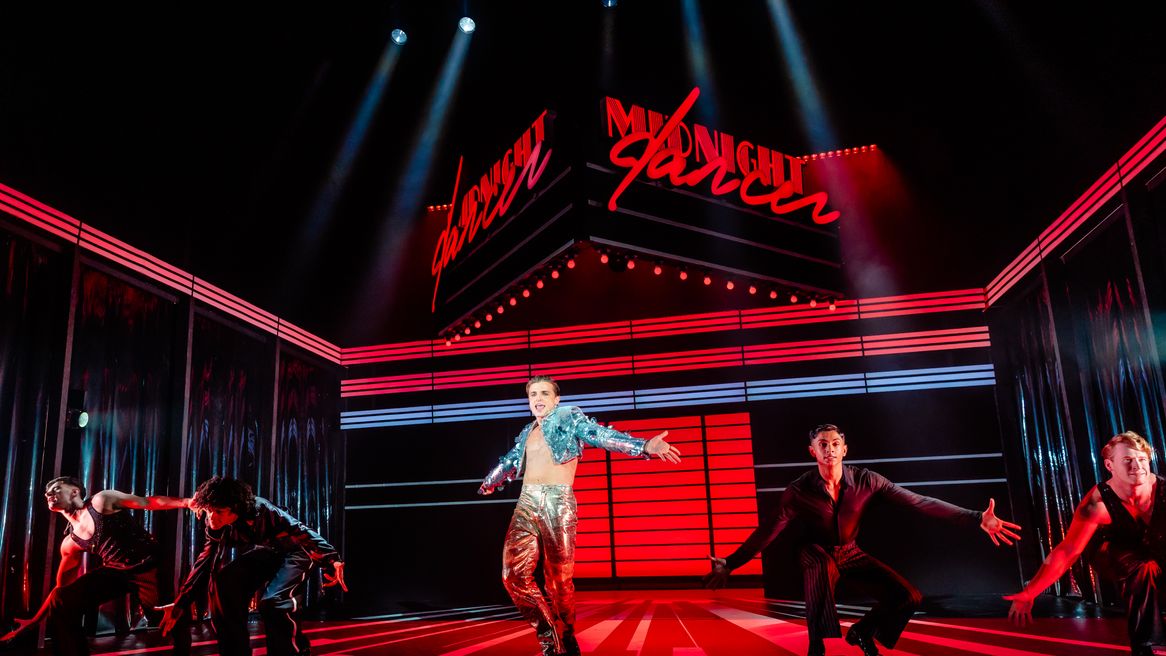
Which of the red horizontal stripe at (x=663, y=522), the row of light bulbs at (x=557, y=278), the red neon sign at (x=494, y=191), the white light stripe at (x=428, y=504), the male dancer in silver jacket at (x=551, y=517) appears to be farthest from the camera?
the red horizontal stripe at (x=663, y=522)

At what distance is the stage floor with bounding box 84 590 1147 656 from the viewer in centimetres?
476

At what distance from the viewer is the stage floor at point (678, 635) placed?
15.6ft

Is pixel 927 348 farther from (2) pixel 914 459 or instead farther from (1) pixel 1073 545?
(1) pixel 1073 545

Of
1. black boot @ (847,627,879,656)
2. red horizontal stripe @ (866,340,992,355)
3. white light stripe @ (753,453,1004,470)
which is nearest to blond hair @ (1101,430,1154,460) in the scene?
black boot @ (847,627,879,656)

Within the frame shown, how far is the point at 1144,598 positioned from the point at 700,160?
4647mm

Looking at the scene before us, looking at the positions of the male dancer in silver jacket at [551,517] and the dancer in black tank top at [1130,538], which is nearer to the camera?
the dancer in black tank top at [1130,538]

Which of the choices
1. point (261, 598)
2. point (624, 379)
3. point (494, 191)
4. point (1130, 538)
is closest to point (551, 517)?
point (261, 598)

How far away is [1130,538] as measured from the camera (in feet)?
12.6

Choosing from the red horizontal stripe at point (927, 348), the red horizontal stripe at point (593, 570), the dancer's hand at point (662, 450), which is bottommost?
the red horizontal stripe at point (593, 570)

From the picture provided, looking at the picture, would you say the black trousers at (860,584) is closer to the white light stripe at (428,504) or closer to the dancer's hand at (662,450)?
the dancer's hand at (662,450)

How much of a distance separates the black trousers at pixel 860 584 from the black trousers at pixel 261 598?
2.99 m

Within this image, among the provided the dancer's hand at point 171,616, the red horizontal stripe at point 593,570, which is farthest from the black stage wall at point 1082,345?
the dancer's hand at point 171,616

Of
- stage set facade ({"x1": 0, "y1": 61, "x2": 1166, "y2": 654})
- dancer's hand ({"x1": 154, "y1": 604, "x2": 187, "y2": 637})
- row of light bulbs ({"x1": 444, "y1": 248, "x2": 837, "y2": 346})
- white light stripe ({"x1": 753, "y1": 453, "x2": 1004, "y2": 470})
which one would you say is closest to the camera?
dancer's hand ({"x1": 154, "y1": 604, "x2": 187, "y2": 637})

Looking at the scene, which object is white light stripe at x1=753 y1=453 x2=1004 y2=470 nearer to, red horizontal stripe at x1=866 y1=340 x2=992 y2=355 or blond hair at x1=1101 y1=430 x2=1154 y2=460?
red horizontal stripe at x1=866 y1=340 x2=992 y2=355
